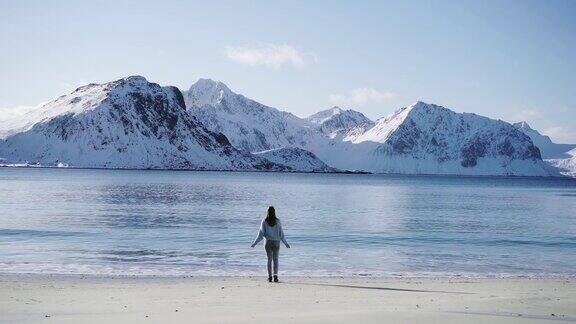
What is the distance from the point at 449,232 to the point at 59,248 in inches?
1182

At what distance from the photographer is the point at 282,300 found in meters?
18.2

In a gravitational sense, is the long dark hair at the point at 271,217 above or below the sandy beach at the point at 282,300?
above

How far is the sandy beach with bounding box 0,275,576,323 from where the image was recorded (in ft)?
49.5

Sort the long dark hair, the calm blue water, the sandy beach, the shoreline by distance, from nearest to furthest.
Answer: the sandy beach < the long dark hair < the shoreline < the calm blue water

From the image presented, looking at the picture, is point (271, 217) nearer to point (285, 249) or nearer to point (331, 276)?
point (331, 276)

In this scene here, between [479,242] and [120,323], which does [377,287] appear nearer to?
[120,323]

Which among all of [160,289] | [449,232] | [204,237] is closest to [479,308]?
[160,289]

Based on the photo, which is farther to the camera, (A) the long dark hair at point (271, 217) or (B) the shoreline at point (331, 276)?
(B) the shoreline at point (331, 276)

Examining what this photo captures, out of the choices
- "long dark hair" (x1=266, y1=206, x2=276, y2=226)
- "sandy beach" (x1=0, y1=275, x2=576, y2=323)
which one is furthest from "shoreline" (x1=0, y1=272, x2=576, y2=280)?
"long dark hair" (x1=266, y1=206, x2=276, y2=226)

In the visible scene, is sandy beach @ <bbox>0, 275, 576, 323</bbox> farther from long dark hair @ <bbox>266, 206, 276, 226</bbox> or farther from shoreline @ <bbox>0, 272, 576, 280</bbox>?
long dark hair @ <bbox>266, 206, 276, 226</bbox>

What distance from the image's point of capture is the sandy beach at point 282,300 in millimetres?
15102

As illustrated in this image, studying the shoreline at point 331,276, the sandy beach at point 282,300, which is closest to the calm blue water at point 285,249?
the shoreline at point 331,276

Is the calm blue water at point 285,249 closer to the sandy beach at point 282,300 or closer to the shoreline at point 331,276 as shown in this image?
the shoreline at point 331,276

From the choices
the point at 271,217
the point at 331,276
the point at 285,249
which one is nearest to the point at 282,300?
the point at 271,217
